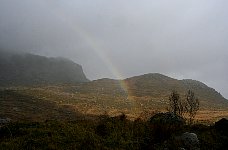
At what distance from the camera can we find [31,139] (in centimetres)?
2103

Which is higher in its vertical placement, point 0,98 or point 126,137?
point 0,98

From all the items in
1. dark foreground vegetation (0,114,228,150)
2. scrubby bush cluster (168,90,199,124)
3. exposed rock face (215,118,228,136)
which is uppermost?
scrubby bush cluster (168,90,199,124)

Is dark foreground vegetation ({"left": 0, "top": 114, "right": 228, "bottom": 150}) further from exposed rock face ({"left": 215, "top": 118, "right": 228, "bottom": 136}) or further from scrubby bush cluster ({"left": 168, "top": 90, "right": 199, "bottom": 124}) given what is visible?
scrubby bush cluster ({"left": 168, "top": 90, "right": 199, "bottom": 124})

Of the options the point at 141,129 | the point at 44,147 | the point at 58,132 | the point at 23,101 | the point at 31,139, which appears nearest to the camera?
the point at 44,147

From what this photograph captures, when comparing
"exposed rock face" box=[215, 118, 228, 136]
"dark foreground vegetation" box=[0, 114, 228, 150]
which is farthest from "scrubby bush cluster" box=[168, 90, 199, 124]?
"dark foreground vegetation" box=[0, 114, 228, 150]

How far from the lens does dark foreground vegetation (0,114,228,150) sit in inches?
789

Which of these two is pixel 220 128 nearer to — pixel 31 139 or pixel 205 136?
pixel 205 136

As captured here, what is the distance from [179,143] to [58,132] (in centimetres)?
766

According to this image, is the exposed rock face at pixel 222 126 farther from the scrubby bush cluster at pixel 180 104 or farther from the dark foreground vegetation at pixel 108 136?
the scrubby bush cluster at pixel 180 104

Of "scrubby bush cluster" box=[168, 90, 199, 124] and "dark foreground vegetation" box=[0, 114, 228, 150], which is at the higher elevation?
"scrubby bush cluster" box=[168, 90, 199, 124]

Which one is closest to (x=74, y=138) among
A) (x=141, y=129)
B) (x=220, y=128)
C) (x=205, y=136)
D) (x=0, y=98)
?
(x=141, y=129)

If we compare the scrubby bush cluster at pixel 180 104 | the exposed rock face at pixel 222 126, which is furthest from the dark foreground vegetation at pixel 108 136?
the scrubby bush cluster at pixel 180 104

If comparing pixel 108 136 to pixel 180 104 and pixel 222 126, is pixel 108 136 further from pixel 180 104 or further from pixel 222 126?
pixel 180 104

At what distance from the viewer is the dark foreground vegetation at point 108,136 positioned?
20.0 metres
